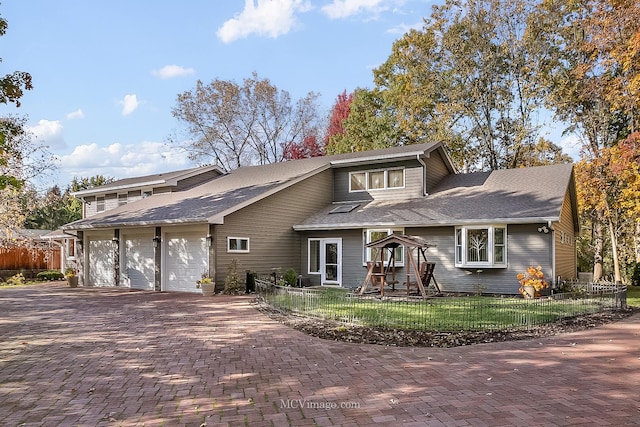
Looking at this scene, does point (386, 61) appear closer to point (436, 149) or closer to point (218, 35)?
point (436, 149)

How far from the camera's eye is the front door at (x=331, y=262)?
63.3 feet

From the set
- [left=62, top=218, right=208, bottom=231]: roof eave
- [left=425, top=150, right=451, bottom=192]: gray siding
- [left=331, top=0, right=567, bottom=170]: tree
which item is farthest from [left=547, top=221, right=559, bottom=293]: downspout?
[left=331, top=0, right=567, bottom=170]: tree

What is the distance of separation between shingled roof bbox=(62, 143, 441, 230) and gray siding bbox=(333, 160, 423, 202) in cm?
53

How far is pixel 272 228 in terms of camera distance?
62.7ft

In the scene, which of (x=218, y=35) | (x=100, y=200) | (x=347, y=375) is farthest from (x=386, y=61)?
(x=347, y=375)

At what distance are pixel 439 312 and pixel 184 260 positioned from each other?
34.5 ft

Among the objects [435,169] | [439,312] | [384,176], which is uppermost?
[435,169]

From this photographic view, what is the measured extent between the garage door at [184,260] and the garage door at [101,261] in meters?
4.05

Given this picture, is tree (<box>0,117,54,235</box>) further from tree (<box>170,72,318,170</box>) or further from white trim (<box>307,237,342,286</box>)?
tree (<box>170,72,318,170</box>)

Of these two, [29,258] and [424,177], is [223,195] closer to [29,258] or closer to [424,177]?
[424,177]

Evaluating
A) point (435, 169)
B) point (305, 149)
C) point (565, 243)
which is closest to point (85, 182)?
point (305, 149)

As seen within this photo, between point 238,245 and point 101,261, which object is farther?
point 101,261

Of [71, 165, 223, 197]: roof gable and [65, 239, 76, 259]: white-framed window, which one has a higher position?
[71, 165, 223, 197]: roof gable

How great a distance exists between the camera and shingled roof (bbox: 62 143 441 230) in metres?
17.5
